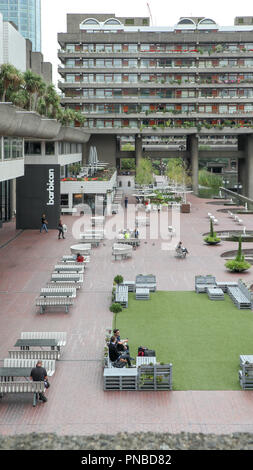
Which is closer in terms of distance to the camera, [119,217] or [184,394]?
[184,394]

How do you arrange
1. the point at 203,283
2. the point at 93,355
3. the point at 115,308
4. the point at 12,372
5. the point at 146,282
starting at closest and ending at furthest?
the point at 12,372 → the point at 93,355 → the point at 115,308 → the point at 203,283 → the point at 146,282

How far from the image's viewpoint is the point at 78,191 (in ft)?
Result: 182

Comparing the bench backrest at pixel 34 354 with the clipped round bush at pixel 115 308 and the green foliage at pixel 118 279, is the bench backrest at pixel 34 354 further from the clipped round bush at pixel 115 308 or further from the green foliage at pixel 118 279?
the green foliage at pixel 118 279

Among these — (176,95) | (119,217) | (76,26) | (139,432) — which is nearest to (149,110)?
(176,95)

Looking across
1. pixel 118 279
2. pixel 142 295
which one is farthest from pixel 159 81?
pixel 142 295

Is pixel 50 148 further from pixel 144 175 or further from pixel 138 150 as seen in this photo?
pixel 138 150

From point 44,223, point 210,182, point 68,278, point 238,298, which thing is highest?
point 210,182

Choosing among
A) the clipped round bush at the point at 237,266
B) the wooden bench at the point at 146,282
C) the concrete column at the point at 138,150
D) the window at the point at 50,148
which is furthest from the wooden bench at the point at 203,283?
the concrete column at the point at 138,150

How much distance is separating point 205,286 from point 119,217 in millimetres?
28032

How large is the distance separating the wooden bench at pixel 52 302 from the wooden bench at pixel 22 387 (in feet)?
25.6

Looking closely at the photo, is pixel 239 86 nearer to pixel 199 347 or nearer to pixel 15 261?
pixel 15 261

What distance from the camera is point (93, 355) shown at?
18.4 m

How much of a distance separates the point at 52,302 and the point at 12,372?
24.2ft

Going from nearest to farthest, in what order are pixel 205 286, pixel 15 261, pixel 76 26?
pixel 205 286 < pixel 15 261 < pixel 76 26
